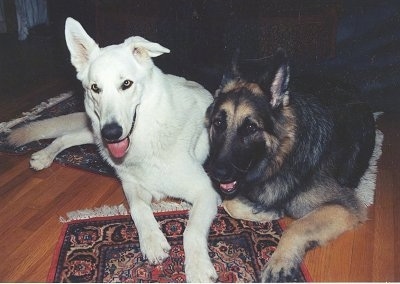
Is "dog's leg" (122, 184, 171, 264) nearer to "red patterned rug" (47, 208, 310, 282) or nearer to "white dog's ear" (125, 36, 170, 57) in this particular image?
"red patterned rug" (47, 208, 310, 282)

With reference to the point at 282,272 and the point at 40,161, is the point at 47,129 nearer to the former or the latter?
the point at 40,161

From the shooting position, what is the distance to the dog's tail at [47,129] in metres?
3.04

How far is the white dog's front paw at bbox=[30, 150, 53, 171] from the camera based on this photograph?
282cm

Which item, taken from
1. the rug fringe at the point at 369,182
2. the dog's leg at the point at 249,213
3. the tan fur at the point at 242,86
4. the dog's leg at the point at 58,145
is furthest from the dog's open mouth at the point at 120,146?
the rug fringe at the point at 369,182

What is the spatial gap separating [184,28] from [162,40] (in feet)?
0.80

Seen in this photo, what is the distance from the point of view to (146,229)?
201 cm

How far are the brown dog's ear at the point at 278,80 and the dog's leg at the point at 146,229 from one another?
0.91 m

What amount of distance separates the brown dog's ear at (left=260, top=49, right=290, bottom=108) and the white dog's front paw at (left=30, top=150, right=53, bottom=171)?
179 centimetres

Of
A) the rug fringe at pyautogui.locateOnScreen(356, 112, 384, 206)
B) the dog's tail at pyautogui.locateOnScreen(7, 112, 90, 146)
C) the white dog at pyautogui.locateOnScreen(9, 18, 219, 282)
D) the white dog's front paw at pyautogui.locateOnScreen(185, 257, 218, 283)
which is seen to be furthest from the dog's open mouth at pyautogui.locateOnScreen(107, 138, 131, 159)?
the rug fringe at pyautogui.locateOnScreen(356, 112, 384, 206)

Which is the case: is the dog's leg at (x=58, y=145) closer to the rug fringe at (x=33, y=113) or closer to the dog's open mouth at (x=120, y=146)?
the rug fringe at (x=33, y=113)

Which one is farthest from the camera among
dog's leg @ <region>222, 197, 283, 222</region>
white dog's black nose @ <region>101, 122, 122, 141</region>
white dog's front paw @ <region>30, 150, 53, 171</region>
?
white dog's front paw @ <region>30, 150, 53, 171</region>

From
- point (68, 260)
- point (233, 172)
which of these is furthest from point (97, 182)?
point (233, 172)

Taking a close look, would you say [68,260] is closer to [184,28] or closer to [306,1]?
[184,28]

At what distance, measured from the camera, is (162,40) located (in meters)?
3.66
